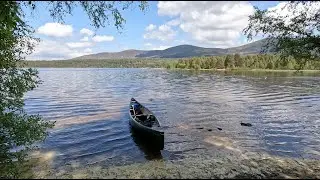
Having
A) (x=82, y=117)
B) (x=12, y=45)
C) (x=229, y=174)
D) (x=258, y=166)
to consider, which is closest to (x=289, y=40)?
(x=258, y=166)

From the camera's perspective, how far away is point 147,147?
998 inches

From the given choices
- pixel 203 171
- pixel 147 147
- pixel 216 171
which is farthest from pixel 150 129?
pixel 216 171

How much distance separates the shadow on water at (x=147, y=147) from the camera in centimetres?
2347

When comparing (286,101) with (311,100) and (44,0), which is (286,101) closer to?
(311,100)

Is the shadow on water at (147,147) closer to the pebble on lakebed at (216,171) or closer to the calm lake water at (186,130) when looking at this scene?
the calm lake water at (186,130)

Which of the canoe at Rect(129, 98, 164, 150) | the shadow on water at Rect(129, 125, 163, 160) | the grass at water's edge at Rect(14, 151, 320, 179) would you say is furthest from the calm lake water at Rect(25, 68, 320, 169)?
the grass at water's edge at Rect(14, 151, 320, 179)

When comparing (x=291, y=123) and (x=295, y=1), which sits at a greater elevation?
(x=295, y=1)

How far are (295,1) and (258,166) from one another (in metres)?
8.42

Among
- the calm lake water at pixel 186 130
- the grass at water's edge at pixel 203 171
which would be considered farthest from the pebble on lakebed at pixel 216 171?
the calm lake water at pixel 186 130

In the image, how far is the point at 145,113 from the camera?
3525 cm

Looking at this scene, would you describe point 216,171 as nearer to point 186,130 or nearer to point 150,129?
point 150,129

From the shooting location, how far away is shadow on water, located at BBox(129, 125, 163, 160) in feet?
77.0

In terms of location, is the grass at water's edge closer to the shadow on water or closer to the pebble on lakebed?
the pebble on lakebed


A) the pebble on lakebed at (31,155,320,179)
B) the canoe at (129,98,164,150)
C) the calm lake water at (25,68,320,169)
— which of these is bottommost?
the calm lake water at (25,68,320,169)
